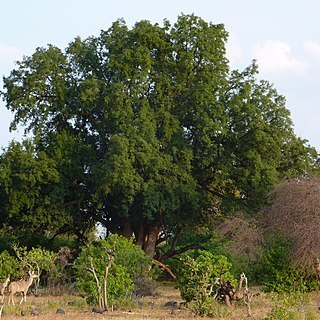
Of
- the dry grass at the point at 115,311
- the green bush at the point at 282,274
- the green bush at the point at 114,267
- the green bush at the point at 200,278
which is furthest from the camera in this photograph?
the green bush at the point at 282,274

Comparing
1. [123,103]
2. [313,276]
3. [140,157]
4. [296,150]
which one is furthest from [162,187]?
[313,276]

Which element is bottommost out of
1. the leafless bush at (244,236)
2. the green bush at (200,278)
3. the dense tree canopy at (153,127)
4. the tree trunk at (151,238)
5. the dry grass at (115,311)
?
the dry grass at (115,311)

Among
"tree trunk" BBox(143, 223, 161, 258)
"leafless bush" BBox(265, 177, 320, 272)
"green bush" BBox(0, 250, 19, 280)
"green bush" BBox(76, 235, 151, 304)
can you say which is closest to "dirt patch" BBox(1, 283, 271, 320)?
"green bush" BBox(76, 235, 151, 304)

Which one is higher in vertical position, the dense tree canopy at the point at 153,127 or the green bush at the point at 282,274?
the dense tree canopy at the point at 153,127

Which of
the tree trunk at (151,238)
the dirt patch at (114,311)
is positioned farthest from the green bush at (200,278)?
the tree trunk at (151,238)

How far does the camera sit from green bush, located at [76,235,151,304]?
17722 millimetres

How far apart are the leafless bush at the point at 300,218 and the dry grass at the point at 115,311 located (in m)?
1.72

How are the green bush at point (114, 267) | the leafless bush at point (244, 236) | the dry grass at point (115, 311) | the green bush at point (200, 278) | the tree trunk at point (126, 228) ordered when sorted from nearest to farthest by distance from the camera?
the dry grass at point (115, 311), the green bush at point (200, 278), the green bush at point (114, 267), the leafless bush at point (244, 236), the tree trunk at point (126, 228)

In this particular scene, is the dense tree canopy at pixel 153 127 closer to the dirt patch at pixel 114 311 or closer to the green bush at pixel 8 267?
the green bush at pixel 8 267

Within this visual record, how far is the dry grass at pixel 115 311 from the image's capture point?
15445 mm

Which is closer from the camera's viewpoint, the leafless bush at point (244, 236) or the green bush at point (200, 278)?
the green bush at point (200, 278)

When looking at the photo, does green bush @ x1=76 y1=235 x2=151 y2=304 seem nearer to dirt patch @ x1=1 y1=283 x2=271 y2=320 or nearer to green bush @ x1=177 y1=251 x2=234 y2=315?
dirt patch @ x1=1 y1=283 x2=271 y2=320

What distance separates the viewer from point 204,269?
17.5 meters

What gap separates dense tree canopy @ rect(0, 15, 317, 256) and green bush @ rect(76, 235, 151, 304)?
4.64 metres
